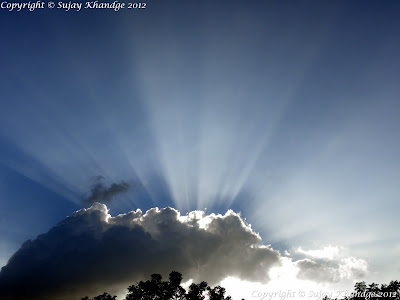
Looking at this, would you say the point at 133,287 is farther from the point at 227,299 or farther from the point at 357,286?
the point at 357,286

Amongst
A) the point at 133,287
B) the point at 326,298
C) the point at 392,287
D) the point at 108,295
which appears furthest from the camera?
the point at 108,295

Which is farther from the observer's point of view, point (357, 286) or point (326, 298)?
point (326, 298)

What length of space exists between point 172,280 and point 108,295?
2645 cm

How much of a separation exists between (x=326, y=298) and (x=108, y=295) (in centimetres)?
6533

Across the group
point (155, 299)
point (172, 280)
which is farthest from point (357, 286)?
point (155, 299)

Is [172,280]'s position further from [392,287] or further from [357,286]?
[392,287]

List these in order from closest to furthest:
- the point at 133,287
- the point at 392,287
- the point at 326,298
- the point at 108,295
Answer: the point at 392,287 → the point at 326,298 → the point at 133,287 → the point at 108,295

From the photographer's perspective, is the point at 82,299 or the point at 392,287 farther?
the point at 82,299

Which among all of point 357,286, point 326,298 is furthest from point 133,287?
point 357,286

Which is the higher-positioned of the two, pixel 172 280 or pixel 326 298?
pixel 172 280

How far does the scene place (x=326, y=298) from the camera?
225 ft

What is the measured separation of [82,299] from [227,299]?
4787 centimetres

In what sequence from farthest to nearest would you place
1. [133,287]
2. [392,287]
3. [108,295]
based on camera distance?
1. [108,295]
2. [133,287]
3. [392,287]

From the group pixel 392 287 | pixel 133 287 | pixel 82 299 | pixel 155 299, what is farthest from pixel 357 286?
pixel 82 299
